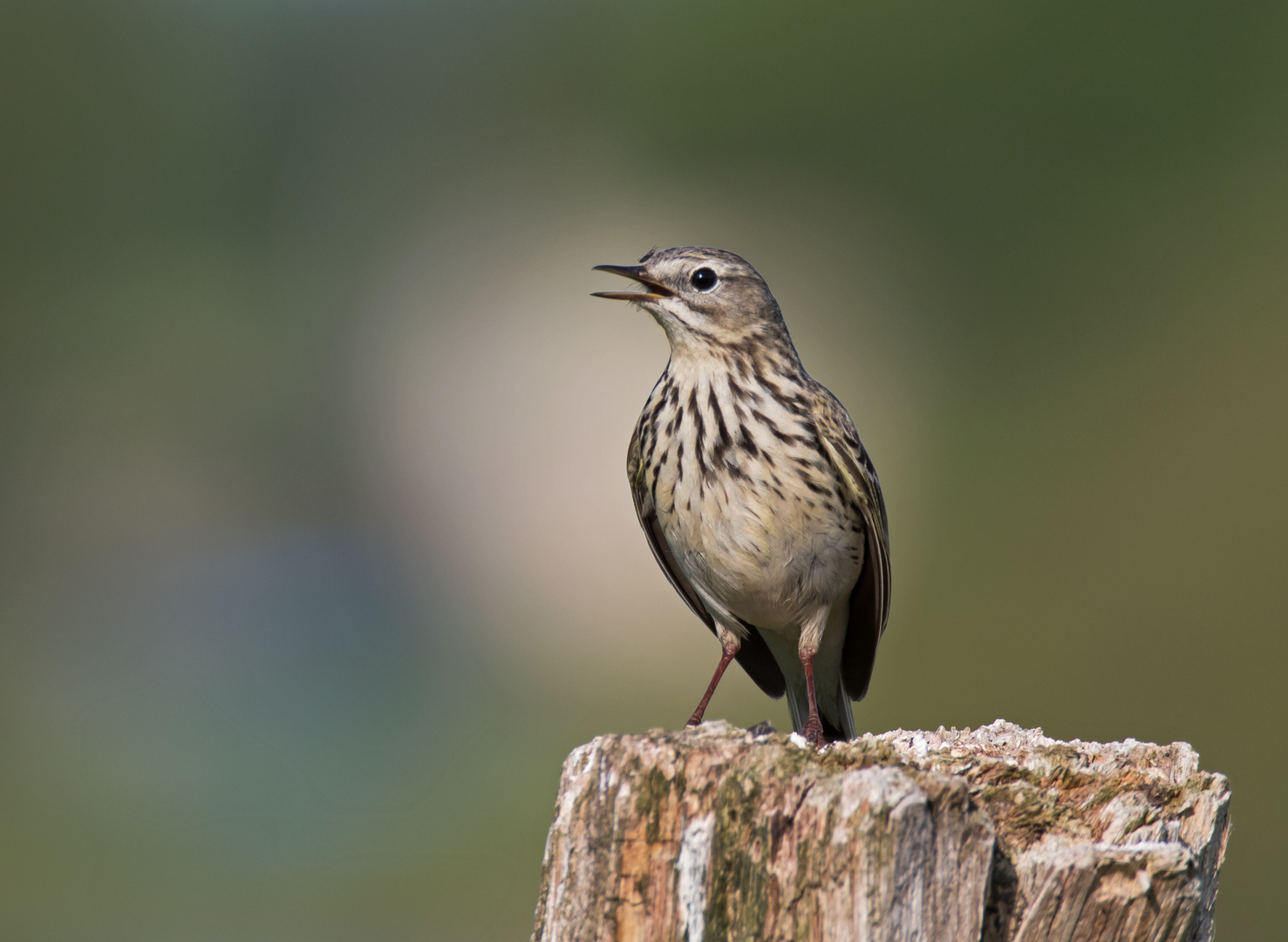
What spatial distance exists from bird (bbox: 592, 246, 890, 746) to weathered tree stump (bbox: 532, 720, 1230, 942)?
8.30 ft

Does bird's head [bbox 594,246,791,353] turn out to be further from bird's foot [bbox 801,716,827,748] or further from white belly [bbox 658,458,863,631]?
bird's foot [bbox 801,716,827,748]

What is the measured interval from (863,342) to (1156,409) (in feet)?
18.9

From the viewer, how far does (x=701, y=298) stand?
7.05 meters

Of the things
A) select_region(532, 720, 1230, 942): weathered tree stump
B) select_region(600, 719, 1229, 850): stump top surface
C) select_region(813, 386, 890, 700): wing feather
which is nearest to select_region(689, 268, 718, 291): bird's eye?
select_region(813, 386, 890, 700): wing feather

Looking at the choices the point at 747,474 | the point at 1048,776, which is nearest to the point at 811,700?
the point at 747,474

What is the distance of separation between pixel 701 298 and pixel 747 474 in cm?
103

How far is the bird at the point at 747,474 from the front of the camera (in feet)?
21.7

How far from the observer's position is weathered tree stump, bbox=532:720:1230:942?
348cm

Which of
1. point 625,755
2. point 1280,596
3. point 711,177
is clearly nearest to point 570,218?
point 711,177

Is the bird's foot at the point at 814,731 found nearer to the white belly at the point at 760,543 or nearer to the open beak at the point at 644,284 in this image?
the white belly at the point at 760,543

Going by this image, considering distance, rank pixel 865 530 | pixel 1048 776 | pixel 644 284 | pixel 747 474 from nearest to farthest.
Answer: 1. pixel 1048 776
2. pixel 747 474
3. pixel 865 530
4. pixel 644 284

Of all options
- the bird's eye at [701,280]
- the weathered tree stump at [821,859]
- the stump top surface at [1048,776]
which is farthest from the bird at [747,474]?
the weathered tree stump at [821,859]

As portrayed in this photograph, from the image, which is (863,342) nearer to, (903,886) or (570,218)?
(570,218)

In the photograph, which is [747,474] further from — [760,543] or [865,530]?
[865,530]
